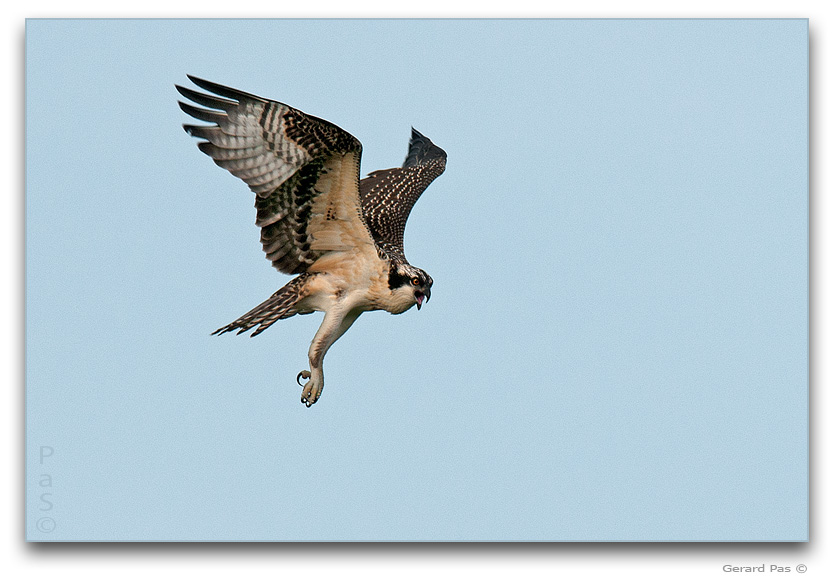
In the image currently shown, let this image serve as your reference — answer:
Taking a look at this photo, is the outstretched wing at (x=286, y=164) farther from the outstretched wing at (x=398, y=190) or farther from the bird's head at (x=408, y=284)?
the outstretched wing at (x=398, y=190)

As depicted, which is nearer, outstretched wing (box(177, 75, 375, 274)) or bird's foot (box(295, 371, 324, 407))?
outstretched wing (box(177, 75, 375, 274))

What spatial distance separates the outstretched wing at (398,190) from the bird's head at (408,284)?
1.29ft

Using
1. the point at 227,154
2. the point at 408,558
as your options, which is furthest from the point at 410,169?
the point at 408,558

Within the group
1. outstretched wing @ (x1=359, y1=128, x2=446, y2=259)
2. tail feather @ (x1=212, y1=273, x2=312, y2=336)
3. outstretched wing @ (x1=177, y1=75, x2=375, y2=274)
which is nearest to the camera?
outstretched wing @ (x1=177, y1=75, x2=375, y2=274)

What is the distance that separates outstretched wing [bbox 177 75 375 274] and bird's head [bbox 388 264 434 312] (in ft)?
1.09

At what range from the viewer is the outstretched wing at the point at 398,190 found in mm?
9758

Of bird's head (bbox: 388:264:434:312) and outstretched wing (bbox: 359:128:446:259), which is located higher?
outstretched wing (bbox: 359:128:446:259)

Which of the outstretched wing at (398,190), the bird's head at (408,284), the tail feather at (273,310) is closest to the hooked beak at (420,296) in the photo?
the bird's head at (408,284)

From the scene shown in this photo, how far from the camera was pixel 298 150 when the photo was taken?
8.04m

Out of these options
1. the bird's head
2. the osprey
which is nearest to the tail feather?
the osprey

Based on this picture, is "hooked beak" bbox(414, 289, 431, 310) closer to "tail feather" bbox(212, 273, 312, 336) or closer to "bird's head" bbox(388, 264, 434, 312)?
"bird's head" bbox(388, 264, 434, 312)

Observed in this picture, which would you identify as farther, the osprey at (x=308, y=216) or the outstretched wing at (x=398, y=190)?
the outstretched wing at (x=398, y=190)

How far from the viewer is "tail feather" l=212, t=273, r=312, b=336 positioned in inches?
334

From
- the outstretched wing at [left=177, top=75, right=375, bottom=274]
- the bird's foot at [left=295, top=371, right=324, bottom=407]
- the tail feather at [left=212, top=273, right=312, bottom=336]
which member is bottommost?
the bird's foot at [left=295, top=371, right=324, bottom=407]
